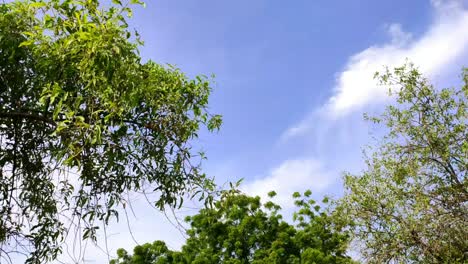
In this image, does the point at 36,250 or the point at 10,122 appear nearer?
the point at 10,122

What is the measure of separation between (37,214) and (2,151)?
114 centimetres

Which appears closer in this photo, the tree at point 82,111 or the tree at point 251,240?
the tree at point 82,111

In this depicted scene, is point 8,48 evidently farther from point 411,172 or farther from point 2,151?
point 411,172

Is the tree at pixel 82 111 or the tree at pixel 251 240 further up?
the tree at pixel 251 240

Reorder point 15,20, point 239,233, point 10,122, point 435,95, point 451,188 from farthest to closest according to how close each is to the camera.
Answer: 1. point 239,233
2. point 435,95
3. point 451,188
4. point 10,122
5. point 15,20

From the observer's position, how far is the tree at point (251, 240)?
21938 mm

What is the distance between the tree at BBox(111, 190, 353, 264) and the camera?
21938mm

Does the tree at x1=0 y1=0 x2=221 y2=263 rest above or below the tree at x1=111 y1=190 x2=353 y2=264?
below

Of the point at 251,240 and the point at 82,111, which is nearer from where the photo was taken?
the point at 82,111

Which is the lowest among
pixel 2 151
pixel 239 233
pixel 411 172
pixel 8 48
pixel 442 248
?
pixel 442 248

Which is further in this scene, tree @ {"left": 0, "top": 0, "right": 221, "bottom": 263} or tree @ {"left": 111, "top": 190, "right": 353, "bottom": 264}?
tree @ {"left": 111, "top": 190, "right": 353, "bottom": 264}

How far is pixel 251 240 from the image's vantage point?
22266 millimetres

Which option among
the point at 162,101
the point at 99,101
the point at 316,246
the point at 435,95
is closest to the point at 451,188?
the point at 435,95

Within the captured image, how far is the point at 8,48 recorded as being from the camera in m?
5.16
